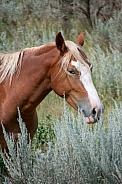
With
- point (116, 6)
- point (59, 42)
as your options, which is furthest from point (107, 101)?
point (116, 6)

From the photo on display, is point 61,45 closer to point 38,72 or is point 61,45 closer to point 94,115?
point 38,72

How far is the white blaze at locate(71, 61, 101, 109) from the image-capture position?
290cm

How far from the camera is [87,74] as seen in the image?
2977mm

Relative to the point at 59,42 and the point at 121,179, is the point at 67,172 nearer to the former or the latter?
the point at 121,179

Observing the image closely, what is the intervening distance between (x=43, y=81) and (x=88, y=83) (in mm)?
348

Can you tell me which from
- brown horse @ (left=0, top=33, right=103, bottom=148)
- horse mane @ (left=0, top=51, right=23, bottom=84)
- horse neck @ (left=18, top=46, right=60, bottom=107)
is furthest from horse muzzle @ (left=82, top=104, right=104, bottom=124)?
horse mane @ (left=0, top=51, right=23, bottom=84)

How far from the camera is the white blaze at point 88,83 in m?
2.90

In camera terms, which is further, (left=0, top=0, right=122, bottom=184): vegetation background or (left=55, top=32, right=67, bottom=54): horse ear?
(left=55, top=32, right=67, bottom=54): horse ear

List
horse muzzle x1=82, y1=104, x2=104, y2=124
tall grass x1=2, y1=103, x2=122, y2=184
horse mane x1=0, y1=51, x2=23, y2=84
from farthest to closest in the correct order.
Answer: horse mane x1=0, y1=51, x2=23, y2=84 < horse muzzle x1=82, y1=104, x2=104, y2=124 < tall grass x1=2, y1=103, x2=122, y2=184

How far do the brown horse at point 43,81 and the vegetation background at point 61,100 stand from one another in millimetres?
159

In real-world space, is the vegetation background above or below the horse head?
below

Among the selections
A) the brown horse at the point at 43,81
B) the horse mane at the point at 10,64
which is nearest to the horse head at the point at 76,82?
the brown horse at the point at 43,81

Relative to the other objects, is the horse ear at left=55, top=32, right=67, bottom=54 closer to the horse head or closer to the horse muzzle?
the horse head

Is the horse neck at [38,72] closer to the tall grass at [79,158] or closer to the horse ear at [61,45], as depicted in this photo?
the horse ear at [61,45]
